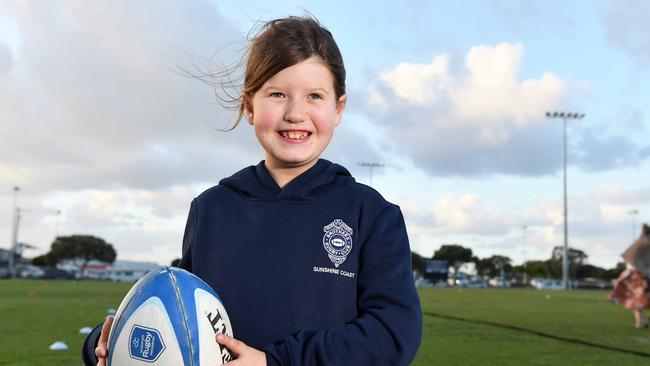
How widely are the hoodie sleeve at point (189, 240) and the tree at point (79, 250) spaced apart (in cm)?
9777

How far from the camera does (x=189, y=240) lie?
2365mm

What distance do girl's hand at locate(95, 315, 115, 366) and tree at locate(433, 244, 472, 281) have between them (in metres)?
108

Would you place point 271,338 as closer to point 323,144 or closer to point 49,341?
point 323,144

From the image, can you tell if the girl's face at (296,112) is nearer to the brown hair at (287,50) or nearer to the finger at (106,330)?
the brown hair at (287,50)

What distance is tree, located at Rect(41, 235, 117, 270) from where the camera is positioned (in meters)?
95.2

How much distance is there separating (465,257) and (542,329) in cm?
9785

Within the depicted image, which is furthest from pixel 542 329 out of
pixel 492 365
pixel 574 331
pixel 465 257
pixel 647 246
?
pixel 465 257

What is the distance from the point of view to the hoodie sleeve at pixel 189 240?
7.68 ft

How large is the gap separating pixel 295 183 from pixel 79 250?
99.4 meters

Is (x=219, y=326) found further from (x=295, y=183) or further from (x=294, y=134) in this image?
(x=294, y=134)

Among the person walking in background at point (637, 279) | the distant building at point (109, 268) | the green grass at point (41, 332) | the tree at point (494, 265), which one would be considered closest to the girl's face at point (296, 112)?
the green grass at point (41, 332)

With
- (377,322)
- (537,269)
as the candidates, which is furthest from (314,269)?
(537,269)

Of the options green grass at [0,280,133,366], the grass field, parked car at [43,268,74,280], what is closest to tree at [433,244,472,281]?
parked car at [43,268,74,280]

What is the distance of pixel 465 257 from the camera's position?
108312mm
